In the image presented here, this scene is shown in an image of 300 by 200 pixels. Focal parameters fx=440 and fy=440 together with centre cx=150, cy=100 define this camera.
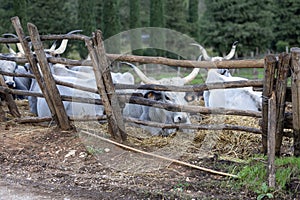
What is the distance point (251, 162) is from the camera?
461 cm

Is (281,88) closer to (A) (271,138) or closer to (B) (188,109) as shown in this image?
(A) (271,138)

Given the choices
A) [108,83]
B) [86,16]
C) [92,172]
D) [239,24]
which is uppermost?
[86,16]

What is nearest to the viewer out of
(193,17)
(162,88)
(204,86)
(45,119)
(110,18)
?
(204,86)

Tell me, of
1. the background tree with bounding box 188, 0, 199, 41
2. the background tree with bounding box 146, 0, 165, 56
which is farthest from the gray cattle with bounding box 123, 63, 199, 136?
the background tree with bounding box 188, 0, 199, 41

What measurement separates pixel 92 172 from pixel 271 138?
6.43ft

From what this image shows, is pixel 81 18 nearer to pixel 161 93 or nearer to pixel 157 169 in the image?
pixel 161 93

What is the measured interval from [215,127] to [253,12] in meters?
20.9

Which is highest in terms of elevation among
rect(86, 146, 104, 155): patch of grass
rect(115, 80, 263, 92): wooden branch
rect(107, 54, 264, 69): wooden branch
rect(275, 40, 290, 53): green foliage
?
rect(107, 54, 264, 69): wooden branch

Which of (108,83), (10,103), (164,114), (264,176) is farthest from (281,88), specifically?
(10,103)

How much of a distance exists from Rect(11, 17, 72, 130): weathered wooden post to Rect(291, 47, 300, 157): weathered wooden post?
3.14 meters

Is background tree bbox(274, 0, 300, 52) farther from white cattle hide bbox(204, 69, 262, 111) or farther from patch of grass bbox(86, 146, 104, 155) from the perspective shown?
patch of grass bbox(86, 146, 104, 155)

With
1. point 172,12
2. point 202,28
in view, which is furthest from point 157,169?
point 172,12

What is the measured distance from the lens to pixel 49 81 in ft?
19.3

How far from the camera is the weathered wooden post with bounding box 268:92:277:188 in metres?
4.04
